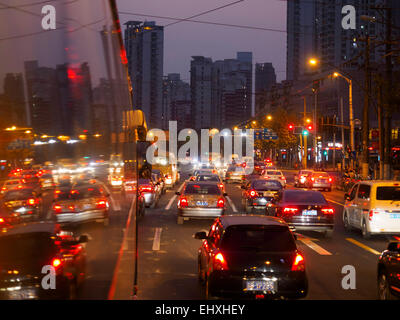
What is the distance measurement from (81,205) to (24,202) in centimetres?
84

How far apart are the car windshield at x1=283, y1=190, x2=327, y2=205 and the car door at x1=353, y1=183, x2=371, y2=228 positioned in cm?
110

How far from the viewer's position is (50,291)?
355 cm

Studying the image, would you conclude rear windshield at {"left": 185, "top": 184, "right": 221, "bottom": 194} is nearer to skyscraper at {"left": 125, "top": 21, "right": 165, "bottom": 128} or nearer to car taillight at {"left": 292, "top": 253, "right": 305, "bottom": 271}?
car taillight at {"left": 292, "top": 253, "right": 305, "bottom": 271}

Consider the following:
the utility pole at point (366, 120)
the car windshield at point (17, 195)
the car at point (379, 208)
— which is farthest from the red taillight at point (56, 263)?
the utility pole at point (366, 120)

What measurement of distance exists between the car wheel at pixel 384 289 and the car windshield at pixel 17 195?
19.6 feet

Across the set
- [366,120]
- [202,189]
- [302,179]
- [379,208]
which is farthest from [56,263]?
[302,179]

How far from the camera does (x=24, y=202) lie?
3352 mm

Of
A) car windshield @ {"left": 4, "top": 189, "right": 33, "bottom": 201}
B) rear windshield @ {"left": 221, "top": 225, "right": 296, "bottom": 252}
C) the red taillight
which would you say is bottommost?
rear windshield @ {"left": 221, "top": 225, "right": 296, "bottom": 252}

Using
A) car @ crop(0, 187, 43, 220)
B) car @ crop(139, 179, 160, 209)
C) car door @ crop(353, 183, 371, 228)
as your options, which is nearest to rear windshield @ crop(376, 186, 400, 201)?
car door @ crop(353, 183, 371, 228)

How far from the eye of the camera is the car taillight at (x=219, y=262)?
7.75 m

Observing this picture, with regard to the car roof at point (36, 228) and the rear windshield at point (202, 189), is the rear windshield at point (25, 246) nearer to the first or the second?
the car roof at point (36, 228)

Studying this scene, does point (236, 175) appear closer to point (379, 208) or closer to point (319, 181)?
point (319, 181)

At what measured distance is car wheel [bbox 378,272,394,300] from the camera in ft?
25.9

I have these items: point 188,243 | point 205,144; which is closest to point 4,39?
point 188,243
